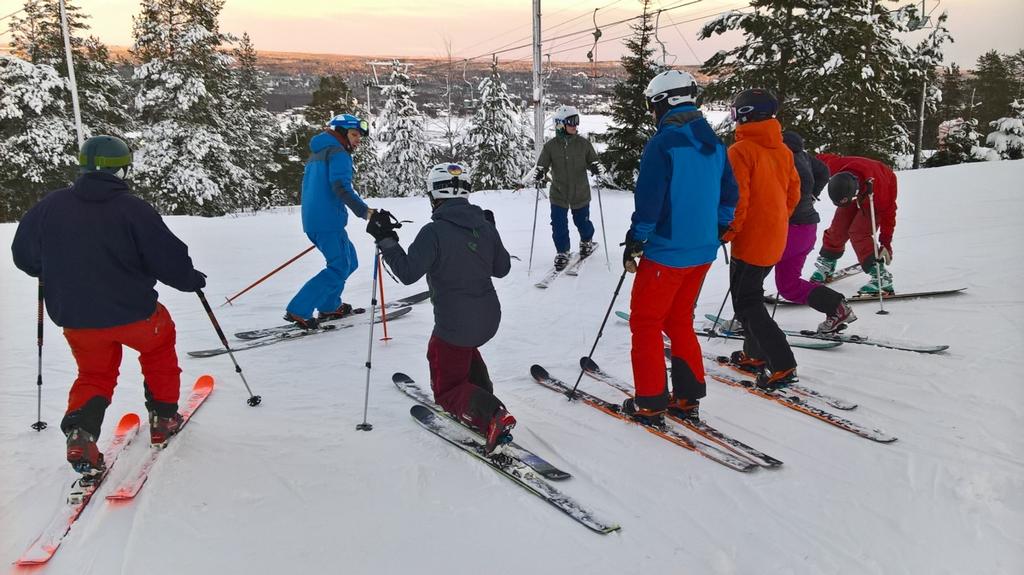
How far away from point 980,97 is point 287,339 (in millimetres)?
51840

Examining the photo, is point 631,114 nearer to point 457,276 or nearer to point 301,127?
point 457,276

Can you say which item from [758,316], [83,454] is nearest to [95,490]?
[83,454]

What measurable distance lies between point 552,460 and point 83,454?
239 cm

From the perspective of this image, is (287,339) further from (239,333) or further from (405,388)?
(405,388)

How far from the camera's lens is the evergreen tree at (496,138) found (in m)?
35.5

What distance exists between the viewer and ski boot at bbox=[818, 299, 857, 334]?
5.06m

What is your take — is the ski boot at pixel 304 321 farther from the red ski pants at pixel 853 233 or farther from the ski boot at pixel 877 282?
the ski boot at pixel 877 282

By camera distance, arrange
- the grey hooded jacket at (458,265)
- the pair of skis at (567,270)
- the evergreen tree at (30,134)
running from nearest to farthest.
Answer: the grey hooded jacket at (458,265), the pair of skis at (567,270), the evergreen tree at (30,134)

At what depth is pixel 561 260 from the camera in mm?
8508

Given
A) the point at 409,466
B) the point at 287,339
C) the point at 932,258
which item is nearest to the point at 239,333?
Answer: the point at 287,339

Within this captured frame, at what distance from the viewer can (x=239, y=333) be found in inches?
229

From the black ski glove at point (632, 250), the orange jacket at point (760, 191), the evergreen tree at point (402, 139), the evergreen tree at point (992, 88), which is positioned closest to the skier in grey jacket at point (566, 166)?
the orange jacket at point (760, 191)

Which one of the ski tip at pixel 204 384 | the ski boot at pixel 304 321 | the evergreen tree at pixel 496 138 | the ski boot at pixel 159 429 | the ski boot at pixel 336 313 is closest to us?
the ski boot at pixel 159 429

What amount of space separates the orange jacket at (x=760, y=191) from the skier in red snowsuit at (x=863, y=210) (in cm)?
203
